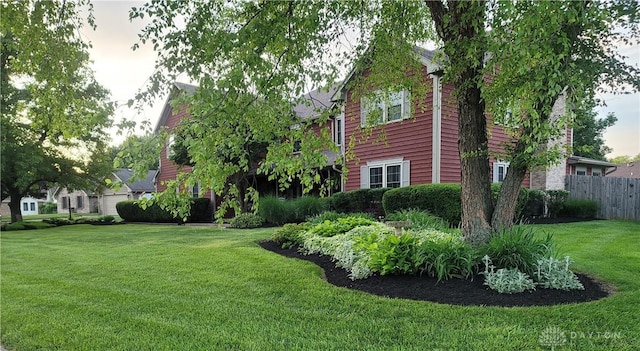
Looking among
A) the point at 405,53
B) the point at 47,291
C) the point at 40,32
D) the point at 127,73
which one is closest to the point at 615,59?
the point at 405,53

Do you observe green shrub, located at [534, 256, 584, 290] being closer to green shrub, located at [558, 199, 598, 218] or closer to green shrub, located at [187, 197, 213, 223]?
green shrub, located at [558, 199, 598, 218]

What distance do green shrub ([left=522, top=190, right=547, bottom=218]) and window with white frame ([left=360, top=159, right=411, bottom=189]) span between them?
4164 millimetres

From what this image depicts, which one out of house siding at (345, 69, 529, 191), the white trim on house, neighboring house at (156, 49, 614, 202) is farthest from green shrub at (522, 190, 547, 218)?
the white trim on house

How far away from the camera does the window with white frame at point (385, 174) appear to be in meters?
12.4

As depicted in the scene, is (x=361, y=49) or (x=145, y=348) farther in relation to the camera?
(x=361, y=49)

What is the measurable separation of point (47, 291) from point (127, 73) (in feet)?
9.75

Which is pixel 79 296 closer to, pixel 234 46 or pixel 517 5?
pixel 234 46

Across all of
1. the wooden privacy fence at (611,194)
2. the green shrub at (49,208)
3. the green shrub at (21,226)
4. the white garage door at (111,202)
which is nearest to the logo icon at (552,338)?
the wooden privacy fence at (611,194)

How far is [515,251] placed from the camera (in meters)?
4.26

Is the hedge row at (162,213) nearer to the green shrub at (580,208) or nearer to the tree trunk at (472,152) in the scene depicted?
the tree trunk at (472,152)

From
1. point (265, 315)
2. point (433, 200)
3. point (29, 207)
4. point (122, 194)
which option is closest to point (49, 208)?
point (29, 207)

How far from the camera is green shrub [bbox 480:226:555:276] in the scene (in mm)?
4195

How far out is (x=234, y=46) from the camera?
3.14m

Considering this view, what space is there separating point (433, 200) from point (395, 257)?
19.3 feet
